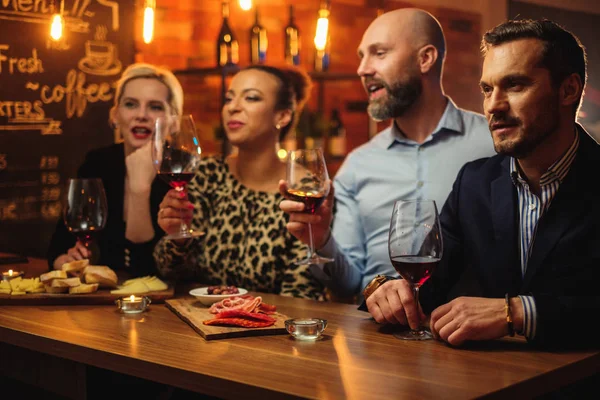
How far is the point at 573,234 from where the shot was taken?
5.54ft

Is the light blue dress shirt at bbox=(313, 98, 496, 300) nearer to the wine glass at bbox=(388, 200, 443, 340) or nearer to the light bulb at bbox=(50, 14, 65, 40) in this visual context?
the wine glass at bbox=(388, 200, 443, 340)

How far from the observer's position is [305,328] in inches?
61.7

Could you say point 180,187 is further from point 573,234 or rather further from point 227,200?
point 573,234

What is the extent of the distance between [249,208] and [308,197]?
93cm

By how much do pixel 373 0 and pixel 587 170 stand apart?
3.68 m

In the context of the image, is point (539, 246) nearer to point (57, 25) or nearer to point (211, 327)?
point (211, 327)

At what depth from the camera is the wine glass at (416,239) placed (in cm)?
148

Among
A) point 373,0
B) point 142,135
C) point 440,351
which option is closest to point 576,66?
point 440,351

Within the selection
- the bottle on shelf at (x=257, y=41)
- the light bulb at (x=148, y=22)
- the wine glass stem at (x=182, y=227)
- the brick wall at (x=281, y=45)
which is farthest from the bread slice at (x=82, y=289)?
the bottle on shelf at (x=257, y=41)

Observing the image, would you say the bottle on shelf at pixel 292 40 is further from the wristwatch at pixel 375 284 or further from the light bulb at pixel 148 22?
the wristwatch at pixel 375 284

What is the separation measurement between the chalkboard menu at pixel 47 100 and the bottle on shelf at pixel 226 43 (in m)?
0.89

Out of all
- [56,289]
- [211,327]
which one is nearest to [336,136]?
[56,289]

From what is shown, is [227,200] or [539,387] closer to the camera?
[539,387]

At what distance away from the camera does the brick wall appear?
4309 millimetres
